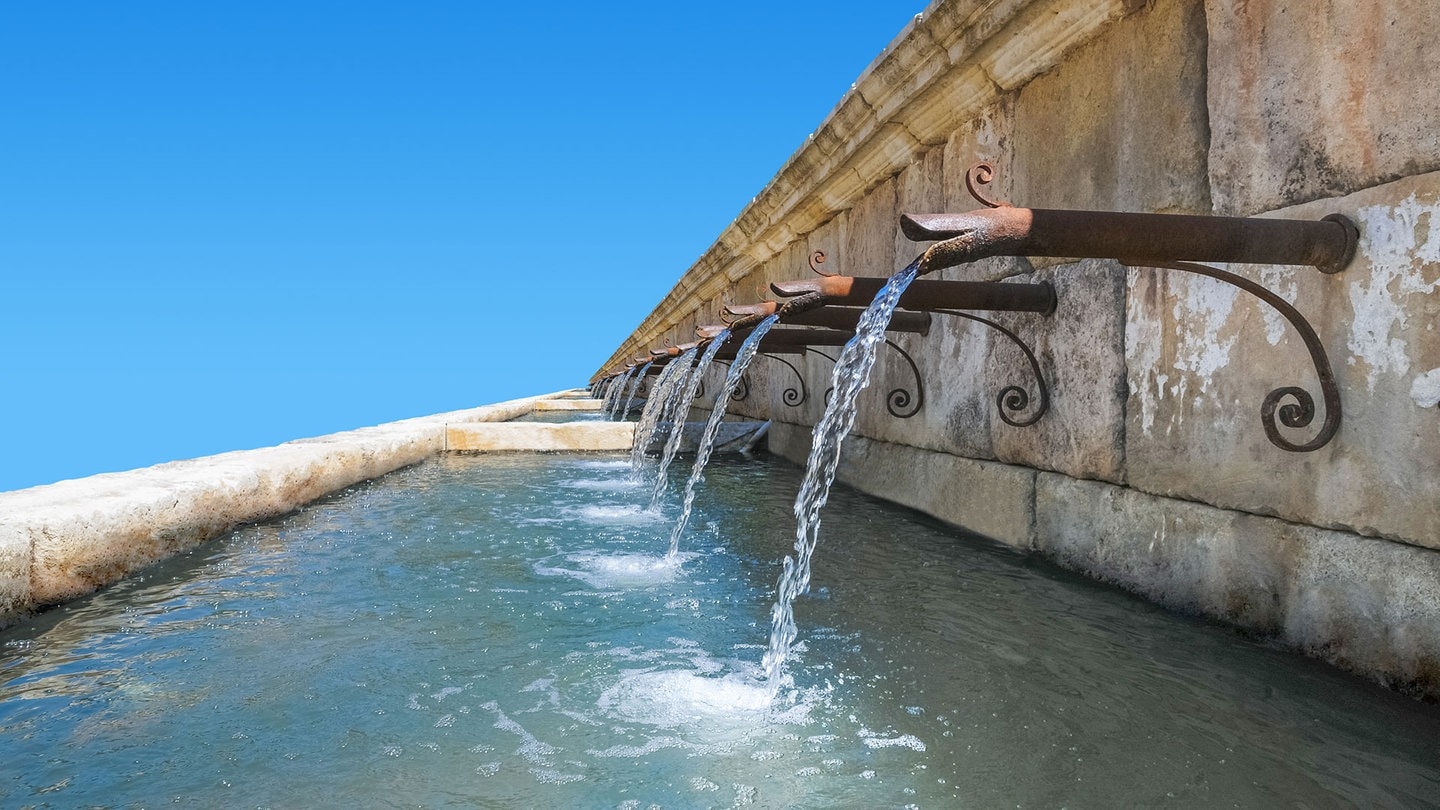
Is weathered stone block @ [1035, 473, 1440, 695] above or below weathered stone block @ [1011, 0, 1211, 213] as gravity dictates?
below

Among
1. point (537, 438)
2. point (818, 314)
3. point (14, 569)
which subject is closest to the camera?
point (14, 569)

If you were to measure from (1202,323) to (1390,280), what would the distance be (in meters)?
0.59

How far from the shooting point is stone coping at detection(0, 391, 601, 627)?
2516 mm

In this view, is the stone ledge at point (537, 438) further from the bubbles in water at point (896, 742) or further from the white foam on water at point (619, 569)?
the bubbles in water at point (896, 742)

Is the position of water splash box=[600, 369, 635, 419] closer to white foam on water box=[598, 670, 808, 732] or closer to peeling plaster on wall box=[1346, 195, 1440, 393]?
white foam on water box=[598, 670, 808, 732]

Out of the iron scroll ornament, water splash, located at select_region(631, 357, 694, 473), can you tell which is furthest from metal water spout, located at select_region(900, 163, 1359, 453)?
water splash, located at select_region(631, 357, 694, 473)

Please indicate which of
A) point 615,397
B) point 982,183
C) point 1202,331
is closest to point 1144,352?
point 1202,331

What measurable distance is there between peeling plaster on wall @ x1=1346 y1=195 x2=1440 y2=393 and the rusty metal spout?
7 cm

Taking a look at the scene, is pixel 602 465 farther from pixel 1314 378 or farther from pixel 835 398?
pixel 1314 378

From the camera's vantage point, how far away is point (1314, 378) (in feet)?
6.83

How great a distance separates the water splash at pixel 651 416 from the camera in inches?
246

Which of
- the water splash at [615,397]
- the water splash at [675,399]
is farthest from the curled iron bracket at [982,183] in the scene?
the water splash at [615,397]

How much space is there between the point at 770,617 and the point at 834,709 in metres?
0.70

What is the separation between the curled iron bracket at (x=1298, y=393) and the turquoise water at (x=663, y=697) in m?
0.56
